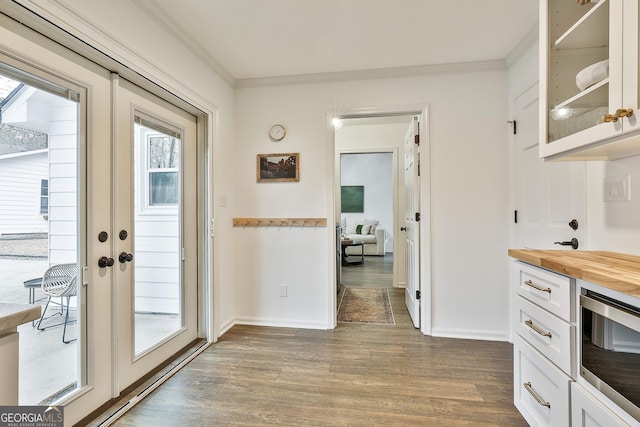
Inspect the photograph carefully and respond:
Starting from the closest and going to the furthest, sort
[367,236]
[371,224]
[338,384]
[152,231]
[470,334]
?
[338,384] < [152,231] < [470,334] < [367,236] < [371,224]

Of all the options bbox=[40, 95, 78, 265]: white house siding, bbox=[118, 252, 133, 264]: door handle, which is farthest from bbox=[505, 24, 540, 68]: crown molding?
bbox=[118, 252, 133, 264]: door handle

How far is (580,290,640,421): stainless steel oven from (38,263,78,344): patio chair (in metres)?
2.32

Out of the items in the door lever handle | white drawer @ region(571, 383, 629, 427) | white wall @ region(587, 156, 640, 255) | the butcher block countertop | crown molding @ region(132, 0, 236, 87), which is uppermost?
crown molding @ region(132, 0, 236, 87)

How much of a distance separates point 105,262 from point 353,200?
6.78m

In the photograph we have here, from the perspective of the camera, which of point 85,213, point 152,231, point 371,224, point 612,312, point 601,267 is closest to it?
point 612,312

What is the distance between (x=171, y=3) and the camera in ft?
5.96

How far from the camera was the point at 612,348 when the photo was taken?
97 centimetres

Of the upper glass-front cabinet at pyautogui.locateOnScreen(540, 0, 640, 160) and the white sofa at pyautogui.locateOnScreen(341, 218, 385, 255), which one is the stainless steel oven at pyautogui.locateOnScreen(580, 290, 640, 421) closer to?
the upper glass-front cabinet at pyautogui.locateOnScreen(540, 0, 640, 160)

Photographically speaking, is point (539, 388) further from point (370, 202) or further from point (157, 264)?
point (370, 202)

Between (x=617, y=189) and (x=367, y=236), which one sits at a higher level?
(x=617, y=189)

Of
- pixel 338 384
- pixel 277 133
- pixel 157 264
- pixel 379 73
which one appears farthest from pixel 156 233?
pixel 379 73

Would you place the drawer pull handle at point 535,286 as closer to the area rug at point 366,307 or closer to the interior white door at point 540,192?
the interior white door at point 540,192

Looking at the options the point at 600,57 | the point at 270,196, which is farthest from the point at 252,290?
the point at 600,57

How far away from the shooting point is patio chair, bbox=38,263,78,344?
4.73 feet
